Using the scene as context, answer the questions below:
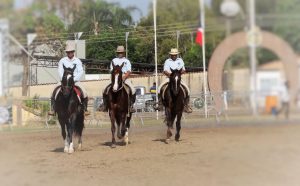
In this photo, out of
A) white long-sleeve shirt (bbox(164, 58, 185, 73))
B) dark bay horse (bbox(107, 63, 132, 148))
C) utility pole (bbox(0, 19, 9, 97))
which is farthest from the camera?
dark bay horse (bbox(107, 63, 132, 148))

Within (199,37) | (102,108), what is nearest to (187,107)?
(199,37)

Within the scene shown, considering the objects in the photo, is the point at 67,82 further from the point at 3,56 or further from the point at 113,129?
the point at 3,56

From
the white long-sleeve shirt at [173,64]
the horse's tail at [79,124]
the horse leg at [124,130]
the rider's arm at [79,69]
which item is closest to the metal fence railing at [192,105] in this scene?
the horse's tail at [79,124]

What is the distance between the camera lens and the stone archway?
2.39 meters

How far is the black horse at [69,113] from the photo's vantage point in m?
5.40

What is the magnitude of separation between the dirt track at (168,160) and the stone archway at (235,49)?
27 centimetres

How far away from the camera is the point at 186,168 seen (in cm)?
370

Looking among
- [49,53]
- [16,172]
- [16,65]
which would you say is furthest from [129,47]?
[16,172]

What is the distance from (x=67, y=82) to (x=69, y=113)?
127cm

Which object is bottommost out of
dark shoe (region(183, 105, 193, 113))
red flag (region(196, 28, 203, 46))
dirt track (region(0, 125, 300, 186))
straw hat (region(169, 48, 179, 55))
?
dirt track (region(0, 125, 300, 186))

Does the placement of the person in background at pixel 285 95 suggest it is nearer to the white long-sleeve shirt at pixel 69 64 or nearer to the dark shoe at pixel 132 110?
the white long-sleeve shirt at pixel 69 64

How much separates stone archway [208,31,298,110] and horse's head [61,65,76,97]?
4.50ft

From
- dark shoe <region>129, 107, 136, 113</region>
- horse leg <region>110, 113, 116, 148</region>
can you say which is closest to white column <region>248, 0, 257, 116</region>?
dark shoe <region>129, 107, 136, 113</region>

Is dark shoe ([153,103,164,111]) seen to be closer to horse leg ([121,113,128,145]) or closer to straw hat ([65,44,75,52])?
A: straw hat ([65,44,75,52])
